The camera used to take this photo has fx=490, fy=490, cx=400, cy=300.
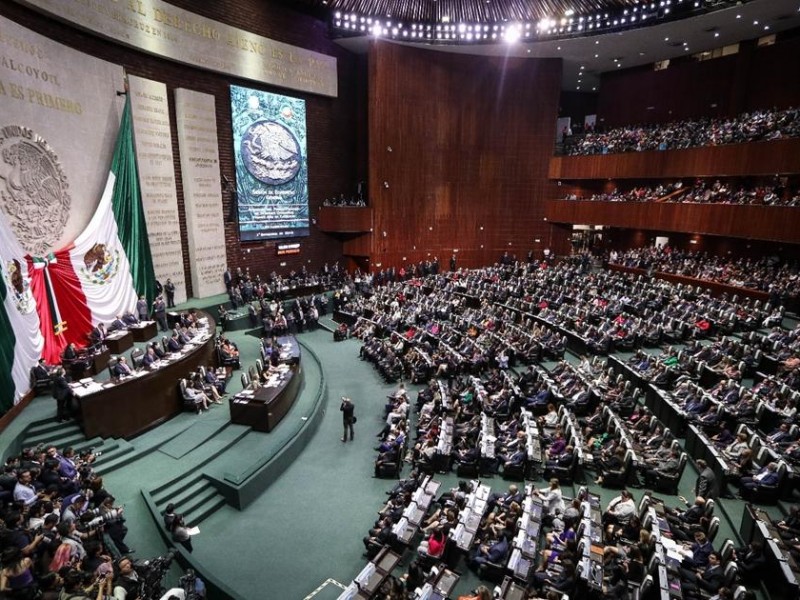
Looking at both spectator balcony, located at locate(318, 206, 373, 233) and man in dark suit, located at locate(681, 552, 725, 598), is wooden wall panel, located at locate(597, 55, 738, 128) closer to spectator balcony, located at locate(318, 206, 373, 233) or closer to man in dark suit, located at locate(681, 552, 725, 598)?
spectator balcony, located at locate(318, 206, 373, 233)

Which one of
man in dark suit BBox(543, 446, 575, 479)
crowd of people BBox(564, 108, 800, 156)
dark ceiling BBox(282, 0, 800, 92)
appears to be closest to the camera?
man in dark suit BBox(543, 446, 575, 479)

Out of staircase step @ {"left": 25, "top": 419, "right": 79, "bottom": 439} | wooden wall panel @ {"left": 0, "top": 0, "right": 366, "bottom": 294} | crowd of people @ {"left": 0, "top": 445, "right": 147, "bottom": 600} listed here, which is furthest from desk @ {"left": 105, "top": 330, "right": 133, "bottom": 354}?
wooden wall panel @ {"left": 0, "top": 0, "right": 366, "bottom": 294}

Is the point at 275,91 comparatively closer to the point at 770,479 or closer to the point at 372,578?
the point at 372,578

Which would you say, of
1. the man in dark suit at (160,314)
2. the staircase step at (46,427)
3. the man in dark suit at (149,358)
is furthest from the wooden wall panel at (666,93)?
the staircase step at (46,427)

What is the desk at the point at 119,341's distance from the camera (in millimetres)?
12305

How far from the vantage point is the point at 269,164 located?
862 inches

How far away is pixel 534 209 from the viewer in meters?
29.0

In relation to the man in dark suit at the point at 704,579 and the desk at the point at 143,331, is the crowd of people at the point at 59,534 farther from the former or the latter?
the man in dark suit at the point at 704,579

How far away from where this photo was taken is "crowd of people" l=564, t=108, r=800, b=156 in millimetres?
18875

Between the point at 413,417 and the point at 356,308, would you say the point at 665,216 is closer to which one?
the point at 356,308

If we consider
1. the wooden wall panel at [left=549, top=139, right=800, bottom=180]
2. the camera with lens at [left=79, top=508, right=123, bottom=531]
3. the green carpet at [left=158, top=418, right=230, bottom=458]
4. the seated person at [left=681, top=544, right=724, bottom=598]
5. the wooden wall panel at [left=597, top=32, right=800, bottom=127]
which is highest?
the wooden wall panel at [left=597, top=32, right=800, bottom=127]

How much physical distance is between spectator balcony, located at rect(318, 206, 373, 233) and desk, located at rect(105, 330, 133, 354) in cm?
1354

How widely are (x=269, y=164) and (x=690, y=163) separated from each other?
18.7 m

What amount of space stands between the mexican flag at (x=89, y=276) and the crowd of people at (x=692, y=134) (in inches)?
886
